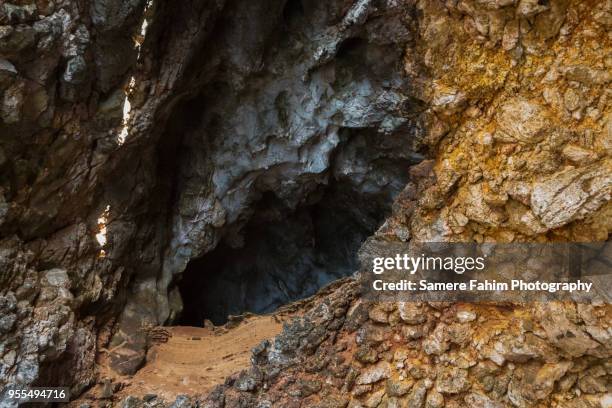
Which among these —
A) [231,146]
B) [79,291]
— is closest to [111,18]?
[231,146]

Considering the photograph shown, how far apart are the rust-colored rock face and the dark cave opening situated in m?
1.45

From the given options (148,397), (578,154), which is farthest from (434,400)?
(148,397)

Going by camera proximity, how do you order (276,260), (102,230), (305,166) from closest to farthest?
(102,230) → (305,166) → (276,260)

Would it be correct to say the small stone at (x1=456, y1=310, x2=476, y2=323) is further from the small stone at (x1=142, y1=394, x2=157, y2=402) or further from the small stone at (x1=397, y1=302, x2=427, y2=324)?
the small stone at (x1=142, y1=394, x2=157, y2=402)

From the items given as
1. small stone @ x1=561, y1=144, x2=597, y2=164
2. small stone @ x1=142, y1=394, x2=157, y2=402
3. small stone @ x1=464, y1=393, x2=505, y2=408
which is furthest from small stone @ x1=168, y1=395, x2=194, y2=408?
small stone @ x1=561, y1=144, x2=597, y2=164

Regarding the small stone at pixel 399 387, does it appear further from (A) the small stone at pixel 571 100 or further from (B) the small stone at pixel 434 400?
(A) the small stone at pixel 571 100

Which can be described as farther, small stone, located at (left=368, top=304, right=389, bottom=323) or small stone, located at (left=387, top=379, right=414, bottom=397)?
small stone, located at (left=368, top=304, right=389, bottom=323)

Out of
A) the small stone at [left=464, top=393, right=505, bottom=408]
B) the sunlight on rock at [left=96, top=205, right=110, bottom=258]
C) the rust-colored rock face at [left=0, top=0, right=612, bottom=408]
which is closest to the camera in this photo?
the rust-colored rock face at [left=0, top=0, right=612, bottom=408]

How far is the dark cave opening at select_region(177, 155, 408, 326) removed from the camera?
38.6 feet

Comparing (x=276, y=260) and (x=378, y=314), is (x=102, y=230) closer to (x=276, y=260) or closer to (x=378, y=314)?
(x=378, y=314)

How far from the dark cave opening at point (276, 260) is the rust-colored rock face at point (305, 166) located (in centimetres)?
145

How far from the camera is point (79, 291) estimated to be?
26.2ft

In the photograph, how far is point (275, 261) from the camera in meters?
12.8

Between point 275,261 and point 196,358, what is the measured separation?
463 centimetres
